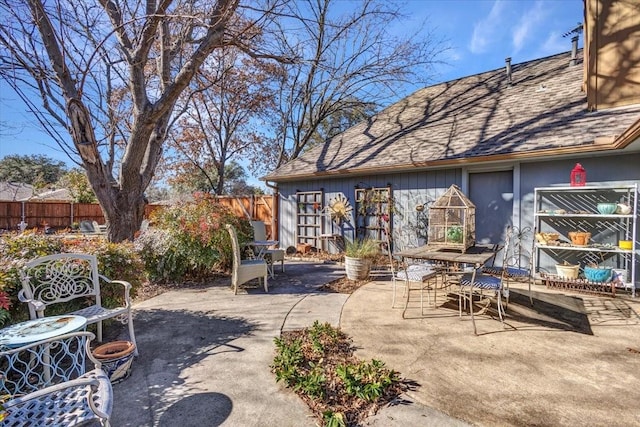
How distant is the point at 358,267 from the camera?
554 centimetres

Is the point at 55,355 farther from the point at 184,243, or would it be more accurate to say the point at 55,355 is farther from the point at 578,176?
the point at 578,176

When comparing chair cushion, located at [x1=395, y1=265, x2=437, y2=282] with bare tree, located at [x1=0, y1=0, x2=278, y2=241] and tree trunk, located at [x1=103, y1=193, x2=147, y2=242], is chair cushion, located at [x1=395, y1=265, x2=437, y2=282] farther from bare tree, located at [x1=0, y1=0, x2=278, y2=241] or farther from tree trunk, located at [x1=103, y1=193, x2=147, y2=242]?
tree trunk, located at [x1=103, y1=193, x2=147, y2=242]

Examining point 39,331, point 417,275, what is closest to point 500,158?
point 417,275

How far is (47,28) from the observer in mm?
4297

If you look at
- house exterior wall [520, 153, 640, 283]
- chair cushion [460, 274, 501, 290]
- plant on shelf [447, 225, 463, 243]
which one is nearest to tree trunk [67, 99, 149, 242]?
plant on shelf [447, 225, 463, 243]

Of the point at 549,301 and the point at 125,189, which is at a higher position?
the point at 125,189

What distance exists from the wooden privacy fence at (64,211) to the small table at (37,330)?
27.2 ft

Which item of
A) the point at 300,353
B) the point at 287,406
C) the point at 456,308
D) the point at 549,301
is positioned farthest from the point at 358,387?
the point at 549,301

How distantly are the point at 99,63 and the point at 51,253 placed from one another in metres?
3.79

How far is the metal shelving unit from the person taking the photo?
4656 millimetres

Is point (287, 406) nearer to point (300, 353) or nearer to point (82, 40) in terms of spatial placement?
point (300, 353)

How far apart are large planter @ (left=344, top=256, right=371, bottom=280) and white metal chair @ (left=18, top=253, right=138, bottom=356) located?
3.60 m

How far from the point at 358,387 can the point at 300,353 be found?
0.69 m

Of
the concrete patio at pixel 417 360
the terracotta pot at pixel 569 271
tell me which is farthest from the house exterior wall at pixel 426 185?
the concrete patio at pixel 417 360
